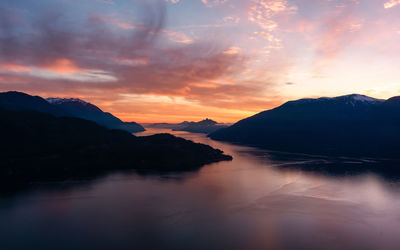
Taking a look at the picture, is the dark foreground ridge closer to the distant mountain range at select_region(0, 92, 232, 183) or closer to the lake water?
the distant mountain range at select_region(0, 92, 232, 183)

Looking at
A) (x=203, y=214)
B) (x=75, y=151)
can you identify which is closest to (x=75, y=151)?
(x=75, y=151)

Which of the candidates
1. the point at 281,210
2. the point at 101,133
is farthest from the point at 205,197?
the point at 101,133

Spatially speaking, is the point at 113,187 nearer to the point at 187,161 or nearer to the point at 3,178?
the point at 3,178

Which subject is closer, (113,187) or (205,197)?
(205,197)

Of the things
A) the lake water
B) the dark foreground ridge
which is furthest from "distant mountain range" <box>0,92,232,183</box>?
the lake water

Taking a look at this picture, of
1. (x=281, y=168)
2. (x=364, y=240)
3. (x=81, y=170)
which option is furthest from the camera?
(x=281, y=168)

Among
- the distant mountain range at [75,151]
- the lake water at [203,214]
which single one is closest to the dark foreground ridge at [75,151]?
the distant mountain range at [75,151]

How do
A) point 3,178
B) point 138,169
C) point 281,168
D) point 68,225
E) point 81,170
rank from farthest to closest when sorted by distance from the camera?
point 281,168, point 138,169, point 81,170, point 3,178, point 68,225
